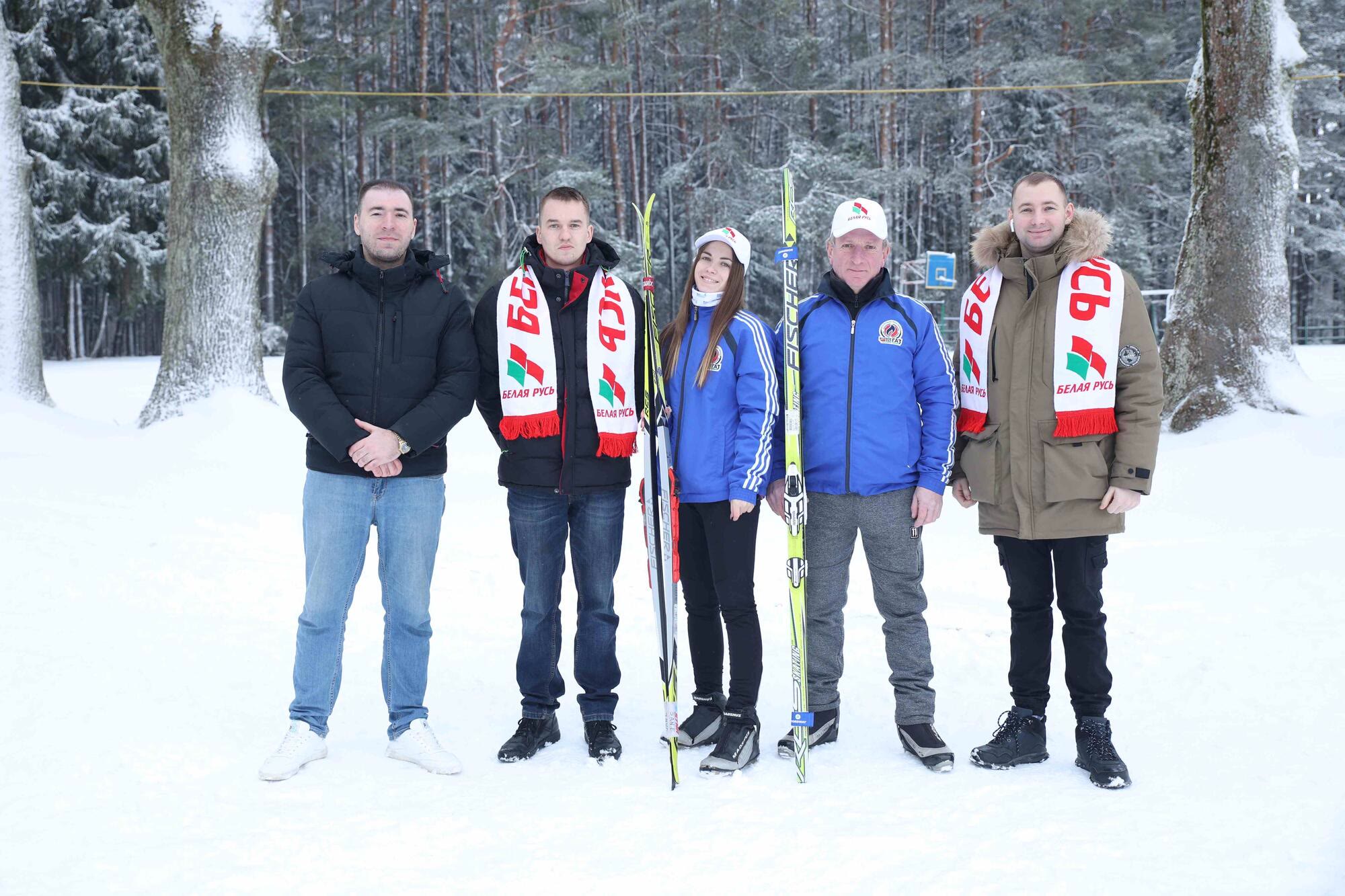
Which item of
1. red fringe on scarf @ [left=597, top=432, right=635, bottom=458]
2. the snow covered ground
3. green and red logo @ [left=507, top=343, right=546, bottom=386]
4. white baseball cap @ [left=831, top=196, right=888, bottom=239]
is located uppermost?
white baseball cap @ [left=831, top=196, right=888, bottom=239]

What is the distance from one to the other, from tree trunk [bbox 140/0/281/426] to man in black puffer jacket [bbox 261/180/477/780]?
258 inches

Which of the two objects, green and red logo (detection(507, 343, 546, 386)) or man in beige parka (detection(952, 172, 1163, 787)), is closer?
man in beige parka (detection(952, 172, 1163, 787))

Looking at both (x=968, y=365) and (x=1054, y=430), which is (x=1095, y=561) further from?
(x=968, y=365)

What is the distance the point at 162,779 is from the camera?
121 inches

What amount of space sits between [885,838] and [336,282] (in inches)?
88.1

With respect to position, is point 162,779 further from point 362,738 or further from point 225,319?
point 225,319

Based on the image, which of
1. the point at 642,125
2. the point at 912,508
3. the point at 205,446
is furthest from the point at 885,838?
the point at 642,125

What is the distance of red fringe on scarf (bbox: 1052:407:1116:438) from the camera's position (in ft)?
10.2

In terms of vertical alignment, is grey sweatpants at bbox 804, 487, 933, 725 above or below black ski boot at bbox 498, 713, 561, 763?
above

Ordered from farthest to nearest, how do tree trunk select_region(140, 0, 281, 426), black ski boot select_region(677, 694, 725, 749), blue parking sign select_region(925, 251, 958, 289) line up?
blue parking sign select_region(925, 251, 958, 289) < tree trunk select_region(140, 0, 281, 426) < black ski boot select_region(677, 694, 725, 749)

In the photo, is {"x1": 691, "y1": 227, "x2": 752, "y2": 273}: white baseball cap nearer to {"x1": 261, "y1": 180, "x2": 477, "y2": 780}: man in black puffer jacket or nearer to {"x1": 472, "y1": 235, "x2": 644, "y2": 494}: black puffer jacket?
{"x1": 472, "y1": 235, "x2": 644, "y2": 494}: black puffer jacket

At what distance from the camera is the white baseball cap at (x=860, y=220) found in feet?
10.9

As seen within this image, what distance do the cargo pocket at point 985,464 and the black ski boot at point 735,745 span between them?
1.00m

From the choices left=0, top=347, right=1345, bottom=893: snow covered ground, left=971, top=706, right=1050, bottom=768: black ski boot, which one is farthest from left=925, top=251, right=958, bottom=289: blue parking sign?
left=971, top=706, right=1050, bottom=768: black ski boot
